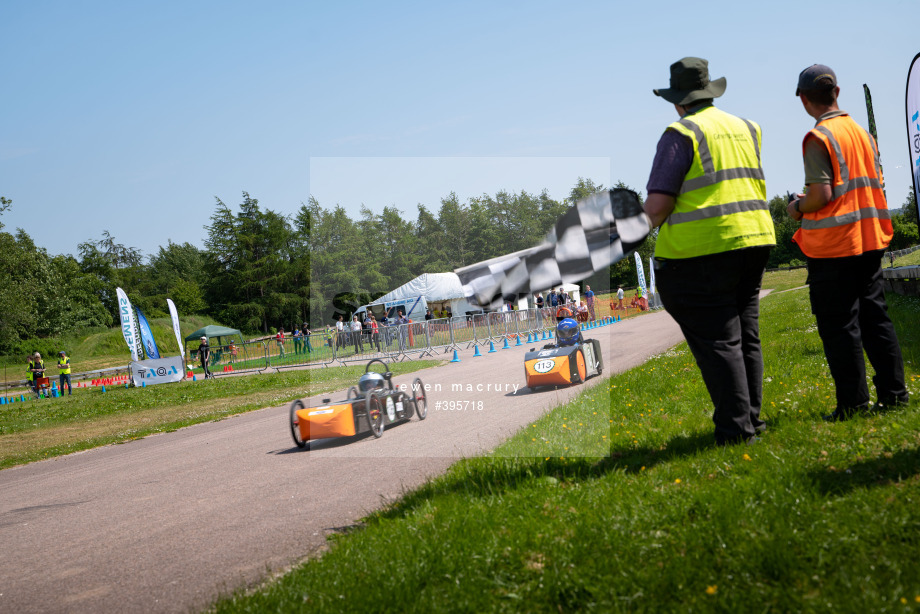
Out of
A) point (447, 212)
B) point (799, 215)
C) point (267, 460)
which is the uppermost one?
point (447, 212)

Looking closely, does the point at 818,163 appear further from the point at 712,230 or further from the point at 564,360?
the point at 564,360

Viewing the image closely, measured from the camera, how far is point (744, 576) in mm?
2352

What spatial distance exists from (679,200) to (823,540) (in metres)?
1.88

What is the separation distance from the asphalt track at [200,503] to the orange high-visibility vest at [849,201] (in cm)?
316

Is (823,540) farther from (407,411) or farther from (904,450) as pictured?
(407,411)

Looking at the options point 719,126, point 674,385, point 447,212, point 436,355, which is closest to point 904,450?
point 719,126

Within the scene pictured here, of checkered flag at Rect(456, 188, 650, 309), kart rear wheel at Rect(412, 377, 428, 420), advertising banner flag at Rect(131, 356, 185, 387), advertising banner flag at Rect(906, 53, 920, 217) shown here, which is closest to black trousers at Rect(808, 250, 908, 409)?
checkered flag at Rect(456, 188, 650, 309)

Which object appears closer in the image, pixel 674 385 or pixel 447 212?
pixel 447 212

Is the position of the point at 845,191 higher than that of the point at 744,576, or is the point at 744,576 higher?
the point at 845,191

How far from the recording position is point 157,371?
25.9 metres

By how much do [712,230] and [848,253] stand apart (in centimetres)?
111

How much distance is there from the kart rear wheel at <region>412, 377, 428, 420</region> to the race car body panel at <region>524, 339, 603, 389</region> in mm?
1824

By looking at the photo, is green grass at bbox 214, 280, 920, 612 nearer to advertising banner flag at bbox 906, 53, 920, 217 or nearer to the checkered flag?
the checkered flag

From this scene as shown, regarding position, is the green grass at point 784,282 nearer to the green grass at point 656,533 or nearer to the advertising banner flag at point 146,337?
the advertising banner flag at point 146,337
